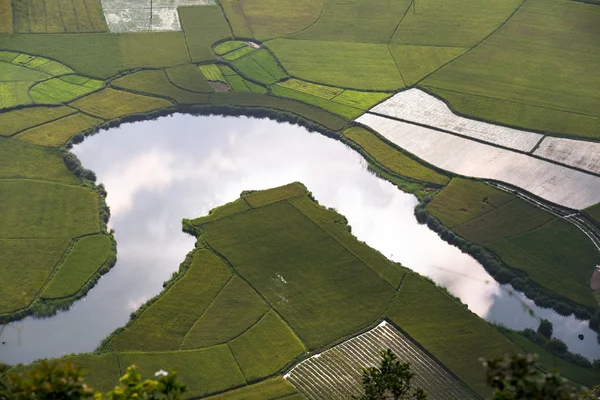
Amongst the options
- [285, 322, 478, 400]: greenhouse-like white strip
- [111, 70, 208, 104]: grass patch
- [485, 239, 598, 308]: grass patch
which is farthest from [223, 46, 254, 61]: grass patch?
[285, 322, 478, 400]: greenhouse-like white strip

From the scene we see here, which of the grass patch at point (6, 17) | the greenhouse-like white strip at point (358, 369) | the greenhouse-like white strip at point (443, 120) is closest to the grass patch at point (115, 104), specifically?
the grass patch at point (6, 17)

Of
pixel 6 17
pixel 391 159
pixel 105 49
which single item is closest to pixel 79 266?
pixel 391 159

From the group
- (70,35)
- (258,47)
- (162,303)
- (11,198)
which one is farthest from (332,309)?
(70,35)

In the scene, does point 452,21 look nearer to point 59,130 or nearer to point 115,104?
point 115,104

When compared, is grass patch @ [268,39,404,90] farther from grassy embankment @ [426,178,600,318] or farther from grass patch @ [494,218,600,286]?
grass patch @ [494,218,600,286]

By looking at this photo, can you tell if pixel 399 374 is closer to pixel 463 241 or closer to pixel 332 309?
pixel 332 309

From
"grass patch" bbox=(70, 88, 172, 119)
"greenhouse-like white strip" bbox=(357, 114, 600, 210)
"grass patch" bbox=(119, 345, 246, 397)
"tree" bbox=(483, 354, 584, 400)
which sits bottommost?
"tree" bbox=(483, 354, 584, 400)

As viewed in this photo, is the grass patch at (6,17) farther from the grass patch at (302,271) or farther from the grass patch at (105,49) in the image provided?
the grass patch at (302,271)
